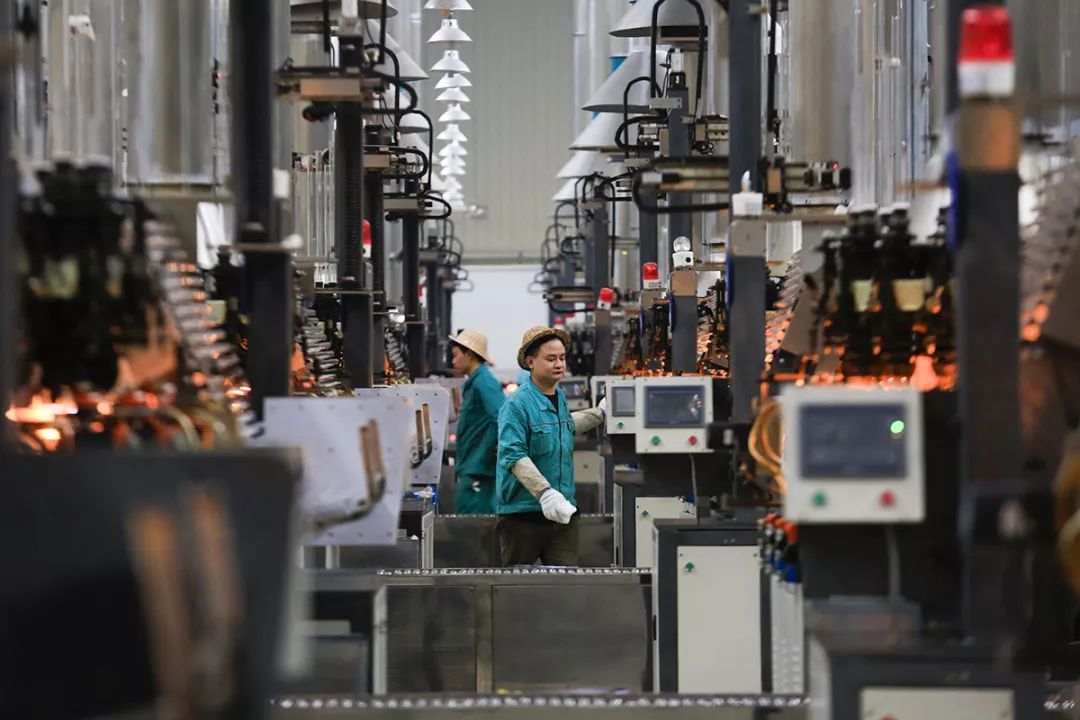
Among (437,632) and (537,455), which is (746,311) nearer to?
(437,632)

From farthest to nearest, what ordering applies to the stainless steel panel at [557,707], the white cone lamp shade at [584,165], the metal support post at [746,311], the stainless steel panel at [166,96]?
1. the white cone lamp shade at [584,165]
2. the metal support post at [746,311]
3. the stainless steel panel at [166,96]
4. the stainless steel panel at [557,707]

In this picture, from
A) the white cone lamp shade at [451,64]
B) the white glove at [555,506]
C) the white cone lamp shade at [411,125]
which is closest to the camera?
the white glove at [555,506]

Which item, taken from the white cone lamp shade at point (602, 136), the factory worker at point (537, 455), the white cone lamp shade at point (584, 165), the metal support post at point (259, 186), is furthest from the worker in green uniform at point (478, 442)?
the metal support post at point (259, 186)

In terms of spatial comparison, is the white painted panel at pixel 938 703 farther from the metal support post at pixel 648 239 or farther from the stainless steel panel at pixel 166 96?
the metal support post at pixel 648 239

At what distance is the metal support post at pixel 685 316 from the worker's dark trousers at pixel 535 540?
1.03 m

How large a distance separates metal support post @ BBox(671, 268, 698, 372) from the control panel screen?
1.13 metres

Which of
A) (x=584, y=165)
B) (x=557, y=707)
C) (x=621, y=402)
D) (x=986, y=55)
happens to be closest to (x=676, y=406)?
(x=621, y=402)

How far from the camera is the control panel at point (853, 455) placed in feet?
10.8

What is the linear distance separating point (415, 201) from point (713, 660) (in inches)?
225

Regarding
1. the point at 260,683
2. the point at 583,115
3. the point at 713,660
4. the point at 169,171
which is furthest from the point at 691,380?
the point at 583,115

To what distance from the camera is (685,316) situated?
8.23 metres

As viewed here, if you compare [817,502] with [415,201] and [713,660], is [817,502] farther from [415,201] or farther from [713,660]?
[415,201]

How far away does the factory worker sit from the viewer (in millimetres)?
7895

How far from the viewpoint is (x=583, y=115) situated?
819 inches
